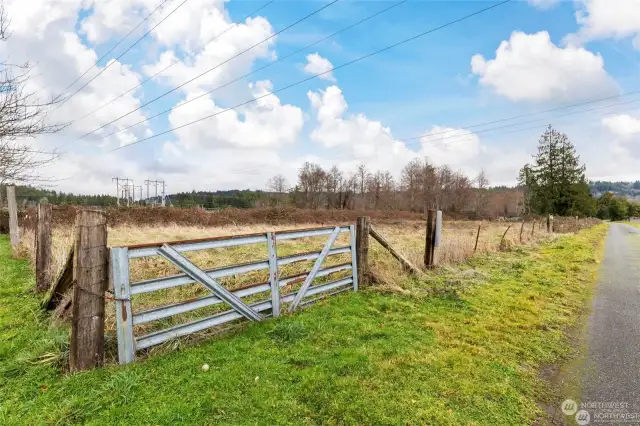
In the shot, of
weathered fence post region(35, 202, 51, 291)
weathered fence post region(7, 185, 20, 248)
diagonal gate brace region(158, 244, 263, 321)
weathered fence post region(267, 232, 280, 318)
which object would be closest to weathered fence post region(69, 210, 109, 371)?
diagonal gate brace region(158, 244, 263, 321)

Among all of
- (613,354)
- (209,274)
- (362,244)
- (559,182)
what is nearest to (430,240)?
(362,244)

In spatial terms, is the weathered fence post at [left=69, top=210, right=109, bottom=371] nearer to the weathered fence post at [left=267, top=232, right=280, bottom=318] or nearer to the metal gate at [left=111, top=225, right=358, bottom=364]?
the metal gate at [left=111, top=225, right=358, bottom=364]

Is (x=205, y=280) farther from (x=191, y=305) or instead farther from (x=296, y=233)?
(x=296, y=233)

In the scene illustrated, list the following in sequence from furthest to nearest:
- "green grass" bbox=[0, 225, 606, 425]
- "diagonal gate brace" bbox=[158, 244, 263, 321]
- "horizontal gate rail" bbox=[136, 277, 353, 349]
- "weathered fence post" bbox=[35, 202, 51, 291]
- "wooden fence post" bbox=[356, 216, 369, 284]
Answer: "wooden fence post" bbox=[356, 216, 369, 284], "weathered fence post" bbox=[35, 202, 51, 291], "diagonal gate brace" bbox=[158, 244, 263, 321], "horizontal gate rail" bbox=[136, 277, 353, 349], "green grass" bbox=[0, 225, 606, 425]

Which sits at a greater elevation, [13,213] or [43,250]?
[13,213]

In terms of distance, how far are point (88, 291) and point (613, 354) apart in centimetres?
647

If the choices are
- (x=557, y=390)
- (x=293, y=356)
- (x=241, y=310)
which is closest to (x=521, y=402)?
(x=557, y=390)

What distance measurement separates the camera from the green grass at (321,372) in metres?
3.01

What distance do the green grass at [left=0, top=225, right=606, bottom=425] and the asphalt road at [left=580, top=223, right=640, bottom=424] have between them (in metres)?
0.36

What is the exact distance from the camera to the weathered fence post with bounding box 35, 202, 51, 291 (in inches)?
265

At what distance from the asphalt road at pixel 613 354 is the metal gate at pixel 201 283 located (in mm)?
3963

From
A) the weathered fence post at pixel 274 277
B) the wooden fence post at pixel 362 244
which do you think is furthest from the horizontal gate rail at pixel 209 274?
the wooden fence post at pixel 362 244

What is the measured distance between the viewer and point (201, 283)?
437cm

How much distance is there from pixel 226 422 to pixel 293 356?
127 cm
